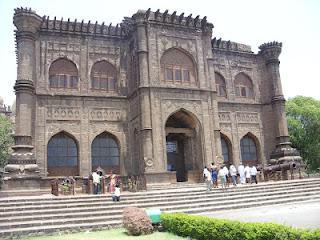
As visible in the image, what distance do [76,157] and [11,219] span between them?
36.9ft

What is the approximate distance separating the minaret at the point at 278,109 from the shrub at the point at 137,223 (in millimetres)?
19339

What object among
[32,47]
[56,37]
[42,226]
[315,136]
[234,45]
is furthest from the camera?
[315,136]

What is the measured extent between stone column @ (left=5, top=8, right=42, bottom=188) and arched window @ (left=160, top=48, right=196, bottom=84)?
28.2 ft

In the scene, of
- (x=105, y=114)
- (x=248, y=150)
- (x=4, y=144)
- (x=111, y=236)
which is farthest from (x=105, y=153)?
(x=111, y=236)

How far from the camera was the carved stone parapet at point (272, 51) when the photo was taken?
3066 cm

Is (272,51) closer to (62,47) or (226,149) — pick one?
(226,149)

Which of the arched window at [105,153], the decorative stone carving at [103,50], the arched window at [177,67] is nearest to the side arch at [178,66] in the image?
the arched window at [177,67]

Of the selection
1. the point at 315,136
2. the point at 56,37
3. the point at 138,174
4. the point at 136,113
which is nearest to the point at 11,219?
the point at 138,174

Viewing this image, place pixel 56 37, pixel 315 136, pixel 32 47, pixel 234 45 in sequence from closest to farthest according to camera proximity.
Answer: pixel 32 47 → pixel 56 37 → pixel 234 45 → pixel 315 136

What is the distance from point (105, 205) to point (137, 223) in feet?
15.3

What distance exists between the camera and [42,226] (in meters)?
12.9

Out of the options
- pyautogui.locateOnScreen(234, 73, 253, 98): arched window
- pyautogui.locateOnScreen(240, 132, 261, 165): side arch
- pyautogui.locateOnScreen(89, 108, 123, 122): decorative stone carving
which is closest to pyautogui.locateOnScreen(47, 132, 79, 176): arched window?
pyautogui.locateOnScreen(89, 108, 123, 122): decorative stone carving

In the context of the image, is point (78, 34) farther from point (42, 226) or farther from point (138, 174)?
point (42, 226)

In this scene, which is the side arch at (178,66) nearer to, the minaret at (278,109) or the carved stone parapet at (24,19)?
the minaret at (278,109)
